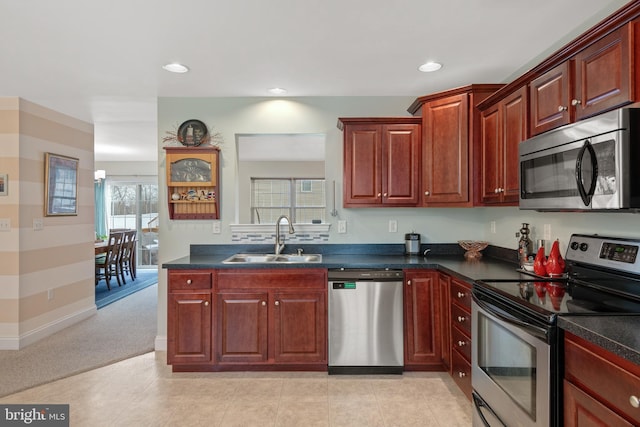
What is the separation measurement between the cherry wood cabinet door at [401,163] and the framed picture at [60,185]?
3.41 metres

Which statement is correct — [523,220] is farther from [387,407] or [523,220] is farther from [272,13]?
[272,13]

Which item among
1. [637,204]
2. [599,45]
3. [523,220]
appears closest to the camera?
[637,204]

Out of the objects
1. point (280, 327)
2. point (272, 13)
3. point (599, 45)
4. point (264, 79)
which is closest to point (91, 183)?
point (264, 79)

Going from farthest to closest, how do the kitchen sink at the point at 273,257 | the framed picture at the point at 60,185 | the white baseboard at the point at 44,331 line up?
1. the framed picture at the point at 60,185
2. the white baseboard at the point at 44,331
3. the kitchen sink at the point at 273,257

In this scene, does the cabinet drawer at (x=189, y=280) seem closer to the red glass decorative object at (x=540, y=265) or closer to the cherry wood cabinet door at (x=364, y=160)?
the cherry wood cabinet door at (x=364, y=160)

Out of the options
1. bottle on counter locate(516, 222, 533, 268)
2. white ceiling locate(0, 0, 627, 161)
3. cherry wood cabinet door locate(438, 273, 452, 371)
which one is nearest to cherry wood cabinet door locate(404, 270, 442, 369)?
cherry wood cabinet door locate(438, 273, 452, 371)

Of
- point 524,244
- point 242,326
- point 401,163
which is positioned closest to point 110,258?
point 242,326

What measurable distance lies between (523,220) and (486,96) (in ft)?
3.26

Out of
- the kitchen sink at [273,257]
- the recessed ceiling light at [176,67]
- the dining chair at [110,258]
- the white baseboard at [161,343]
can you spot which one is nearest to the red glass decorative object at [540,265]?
the kitchen sink at [273,257]

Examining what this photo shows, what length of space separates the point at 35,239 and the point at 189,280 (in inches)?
77.6

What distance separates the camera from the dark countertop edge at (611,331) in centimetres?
110

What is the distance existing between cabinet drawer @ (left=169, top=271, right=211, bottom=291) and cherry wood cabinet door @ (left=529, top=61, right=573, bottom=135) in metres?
2.48

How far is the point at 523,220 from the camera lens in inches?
108

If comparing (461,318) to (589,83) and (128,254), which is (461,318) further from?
(128,254)
